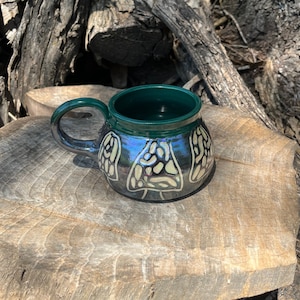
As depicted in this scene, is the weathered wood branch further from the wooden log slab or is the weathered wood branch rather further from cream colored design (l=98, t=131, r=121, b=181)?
cream colored design (l=98, t=131, r=121, b=181)

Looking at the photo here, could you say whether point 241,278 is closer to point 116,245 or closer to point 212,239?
point 212,239

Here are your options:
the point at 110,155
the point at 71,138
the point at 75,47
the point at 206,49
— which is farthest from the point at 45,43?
the point at 110,155

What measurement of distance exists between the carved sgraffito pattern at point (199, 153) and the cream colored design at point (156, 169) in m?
0.04

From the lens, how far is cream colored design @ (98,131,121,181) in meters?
0.88

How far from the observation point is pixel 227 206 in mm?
890

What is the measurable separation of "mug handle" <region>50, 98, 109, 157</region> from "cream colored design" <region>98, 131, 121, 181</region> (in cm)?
5

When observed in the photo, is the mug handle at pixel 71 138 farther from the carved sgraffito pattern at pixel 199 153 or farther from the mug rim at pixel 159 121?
the carved sgraffito pattern at pixel 199 153

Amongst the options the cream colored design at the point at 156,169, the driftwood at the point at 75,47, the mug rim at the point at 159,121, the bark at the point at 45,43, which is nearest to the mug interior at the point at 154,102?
the mug rim at the point at 159,121

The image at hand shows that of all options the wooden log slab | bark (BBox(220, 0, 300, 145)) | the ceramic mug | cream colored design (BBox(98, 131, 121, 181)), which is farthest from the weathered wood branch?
cream colored design (BBox(98, 131, 121, 181))

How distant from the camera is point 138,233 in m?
0.82

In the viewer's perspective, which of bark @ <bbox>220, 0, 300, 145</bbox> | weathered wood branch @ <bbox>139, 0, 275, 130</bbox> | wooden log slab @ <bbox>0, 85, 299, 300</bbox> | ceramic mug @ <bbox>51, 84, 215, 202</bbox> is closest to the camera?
wooden log slab @ <bbox>0, 85, 299, 300</bbox>

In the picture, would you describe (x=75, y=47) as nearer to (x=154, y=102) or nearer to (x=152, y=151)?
(x=154, y=102)

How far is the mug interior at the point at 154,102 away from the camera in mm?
945

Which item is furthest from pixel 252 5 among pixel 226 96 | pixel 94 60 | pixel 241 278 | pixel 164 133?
pixel 241 278
